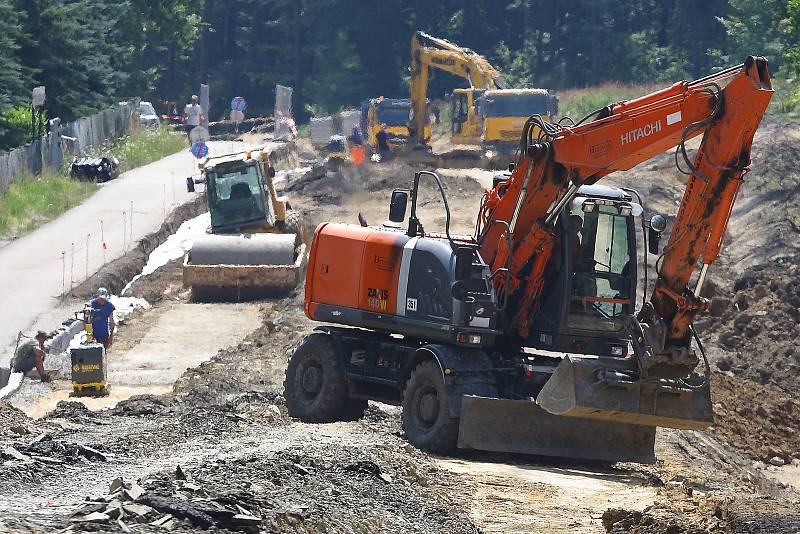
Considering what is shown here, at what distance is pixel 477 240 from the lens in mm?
16328

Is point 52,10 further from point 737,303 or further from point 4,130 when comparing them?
point 737,303

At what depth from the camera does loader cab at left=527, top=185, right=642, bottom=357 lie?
51.4ft

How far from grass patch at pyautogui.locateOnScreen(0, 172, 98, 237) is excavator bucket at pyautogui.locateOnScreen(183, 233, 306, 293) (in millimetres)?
7632

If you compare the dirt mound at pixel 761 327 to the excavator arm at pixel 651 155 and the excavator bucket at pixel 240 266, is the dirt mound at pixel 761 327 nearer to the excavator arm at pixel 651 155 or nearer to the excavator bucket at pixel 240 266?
the excavator arm at pixel 651 155

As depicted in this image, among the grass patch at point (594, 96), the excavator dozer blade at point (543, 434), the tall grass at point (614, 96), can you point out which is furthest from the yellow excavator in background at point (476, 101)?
the excavator dozer blade at point (543, 434)

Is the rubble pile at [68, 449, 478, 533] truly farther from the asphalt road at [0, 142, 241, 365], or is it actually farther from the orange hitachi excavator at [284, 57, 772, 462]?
the asphalt road at [0, 142, 241, 365]

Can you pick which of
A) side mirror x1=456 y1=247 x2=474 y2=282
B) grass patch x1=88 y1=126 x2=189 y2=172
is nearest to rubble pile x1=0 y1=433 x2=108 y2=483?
side mirror x1=456 y1=247 x2=474 y2=282

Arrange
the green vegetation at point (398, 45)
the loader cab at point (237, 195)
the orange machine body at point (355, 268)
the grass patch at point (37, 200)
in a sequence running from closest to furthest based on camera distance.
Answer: the orange machine body at point (355, 268) → the loader cab at point (237, 195) → the grass patch at point (37, 200) → the green vegetation at point (398, 45)

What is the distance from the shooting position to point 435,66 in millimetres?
50281

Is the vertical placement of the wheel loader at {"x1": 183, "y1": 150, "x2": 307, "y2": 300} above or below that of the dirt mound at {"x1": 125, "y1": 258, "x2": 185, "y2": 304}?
above

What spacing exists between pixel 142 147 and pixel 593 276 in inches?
1617

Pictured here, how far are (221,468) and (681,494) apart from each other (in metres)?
4.30

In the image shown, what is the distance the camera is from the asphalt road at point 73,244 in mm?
27562

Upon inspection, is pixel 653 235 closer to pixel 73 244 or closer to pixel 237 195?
pixel 237 195
